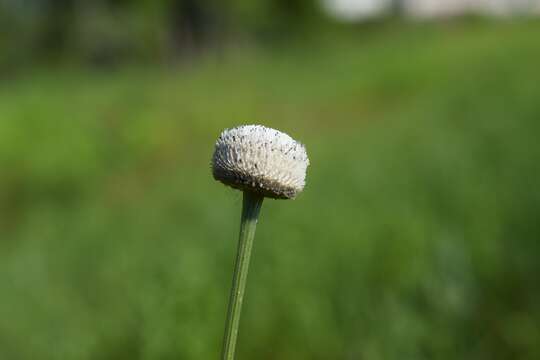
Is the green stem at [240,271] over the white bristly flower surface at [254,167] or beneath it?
beneath

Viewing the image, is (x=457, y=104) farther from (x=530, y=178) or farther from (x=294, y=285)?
(x=294, y=285)

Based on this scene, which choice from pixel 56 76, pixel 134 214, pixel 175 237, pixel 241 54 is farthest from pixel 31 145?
pixel 241 54

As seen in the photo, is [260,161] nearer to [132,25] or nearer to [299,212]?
[299,212]

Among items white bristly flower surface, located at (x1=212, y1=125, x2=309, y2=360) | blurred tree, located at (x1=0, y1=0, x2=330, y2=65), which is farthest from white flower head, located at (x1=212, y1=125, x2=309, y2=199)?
blurred tree, located at (x1=0, y1=0, x2=330, y2=65)

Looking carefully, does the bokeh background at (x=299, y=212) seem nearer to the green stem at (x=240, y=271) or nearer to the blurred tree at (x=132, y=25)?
the green stem at (x=240, y=271)

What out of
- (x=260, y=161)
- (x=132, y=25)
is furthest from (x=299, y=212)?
(x=132, y=25)

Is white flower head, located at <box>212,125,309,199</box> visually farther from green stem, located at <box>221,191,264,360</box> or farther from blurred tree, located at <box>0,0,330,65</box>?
blurred tree, located at <box>0,0,330,65</box>

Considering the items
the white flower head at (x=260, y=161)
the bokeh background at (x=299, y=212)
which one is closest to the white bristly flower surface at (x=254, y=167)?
the white flower head at (x=260, y=161)
